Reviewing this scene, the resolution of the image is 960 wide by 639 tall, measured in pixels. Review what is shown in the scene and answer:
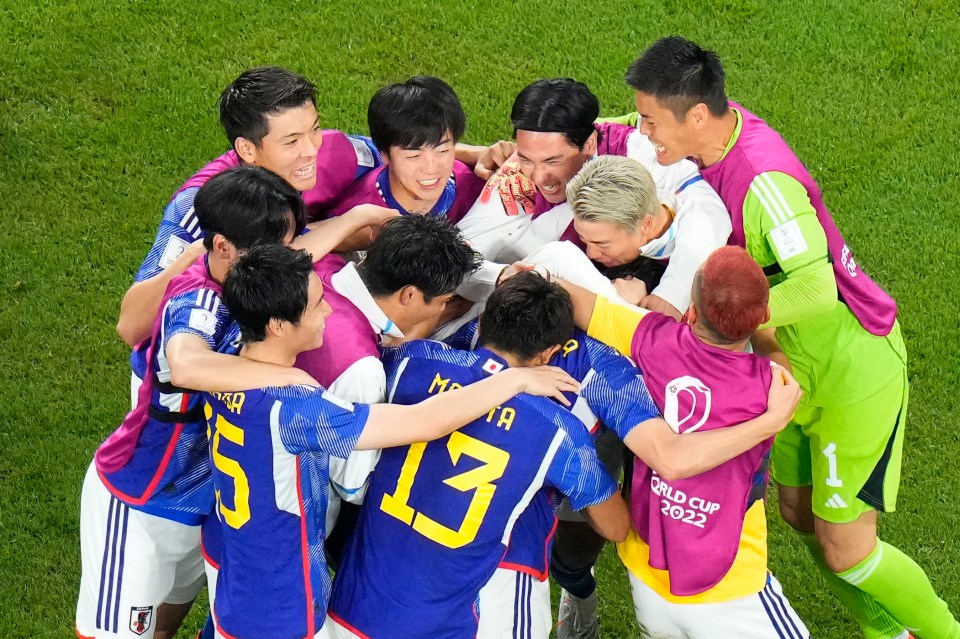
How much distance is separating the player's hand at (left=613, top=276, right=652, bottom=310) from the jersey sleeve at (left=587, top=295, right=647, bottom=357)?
233 millimetres

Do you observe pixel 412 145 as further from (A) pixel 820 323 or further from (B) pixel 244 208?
(A) pixel 820 323

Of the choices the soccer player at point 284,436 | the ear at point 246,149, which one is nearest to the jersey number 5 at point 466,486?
the soccer player at point 284,436

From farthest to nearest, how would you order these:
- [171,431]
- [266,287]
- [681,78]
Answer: [681,78]
[171,431]
[266,287]

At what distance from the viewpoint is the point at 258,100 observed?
4.39 metres

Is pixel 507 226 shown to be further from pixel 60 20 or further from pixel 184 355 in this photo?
pixel 60 20

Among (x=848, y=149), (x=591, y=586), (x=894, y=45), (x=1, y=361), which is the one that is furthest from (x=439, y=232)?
(x=894, y=45)

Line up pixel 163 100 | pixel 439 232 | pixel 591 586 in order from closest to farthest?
pixel 439 232, pixel 591 586, pixel 163 100

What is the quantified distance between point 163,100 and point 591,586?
488 cm

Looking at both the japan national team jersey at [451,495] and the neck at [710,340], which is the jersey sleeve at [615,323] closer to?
the neck at [710,340]

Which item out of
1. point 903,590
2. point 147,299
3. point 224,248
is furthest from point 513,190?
point 903,590

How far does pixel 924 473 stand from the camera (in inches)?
229

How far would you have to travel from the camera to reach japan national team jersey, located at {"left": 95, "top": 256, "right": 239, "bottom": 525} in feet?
12.4

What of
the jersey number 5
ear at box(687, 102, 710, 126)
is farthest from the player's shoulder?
ear at box(687, 102, 710, 126)

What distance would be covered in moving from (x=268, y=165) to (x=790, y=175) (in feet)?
6.46
